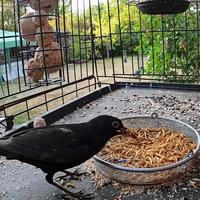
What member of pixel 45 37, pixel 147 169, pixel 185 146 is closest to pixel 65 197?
pixel 147 169

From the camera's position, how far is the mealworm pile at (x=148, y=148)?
1370mm

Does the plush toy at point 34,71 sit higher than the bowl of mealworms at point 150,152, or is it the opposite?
the plush toy at point 34,71

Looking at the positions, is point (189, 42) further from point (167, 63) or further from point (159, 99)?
point (159, 99)

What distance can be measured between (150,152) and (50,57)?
91cm

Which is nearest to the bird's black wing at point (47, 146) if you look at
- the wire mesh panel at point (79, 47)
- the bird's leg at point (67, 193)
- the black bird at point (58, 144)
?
the black bird at point (58, 144)

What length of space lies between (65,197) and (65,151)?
7.3 inches

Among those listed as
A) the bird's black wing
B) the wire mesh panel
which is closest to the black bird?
the bird's black wing

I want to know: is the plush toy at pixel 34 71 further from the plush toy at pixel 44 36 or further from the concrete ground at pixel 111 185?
the concrete ground at pixel 111 185

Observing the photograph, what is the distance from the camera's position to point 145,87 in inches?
112

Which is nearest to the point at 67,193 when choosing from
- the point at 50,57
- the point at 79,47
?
the point at 50,57

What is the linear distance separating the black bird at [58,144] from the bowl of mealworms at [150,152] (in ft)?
0.32

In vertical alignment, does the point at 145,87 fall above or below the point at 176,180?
above

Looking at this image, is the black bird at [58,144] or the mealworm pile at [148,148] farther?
the mealworm pile at [148,148]

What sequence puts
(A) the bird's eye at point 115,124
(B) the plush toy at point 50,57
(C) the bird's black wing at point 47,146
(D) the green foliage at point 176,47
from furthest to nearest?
(D) the green foliage at point 176,47, (B) the plush toy at point 50,57, (A) the bird's eye at point 115,124, (C) the bird's black wing at point 47,146
